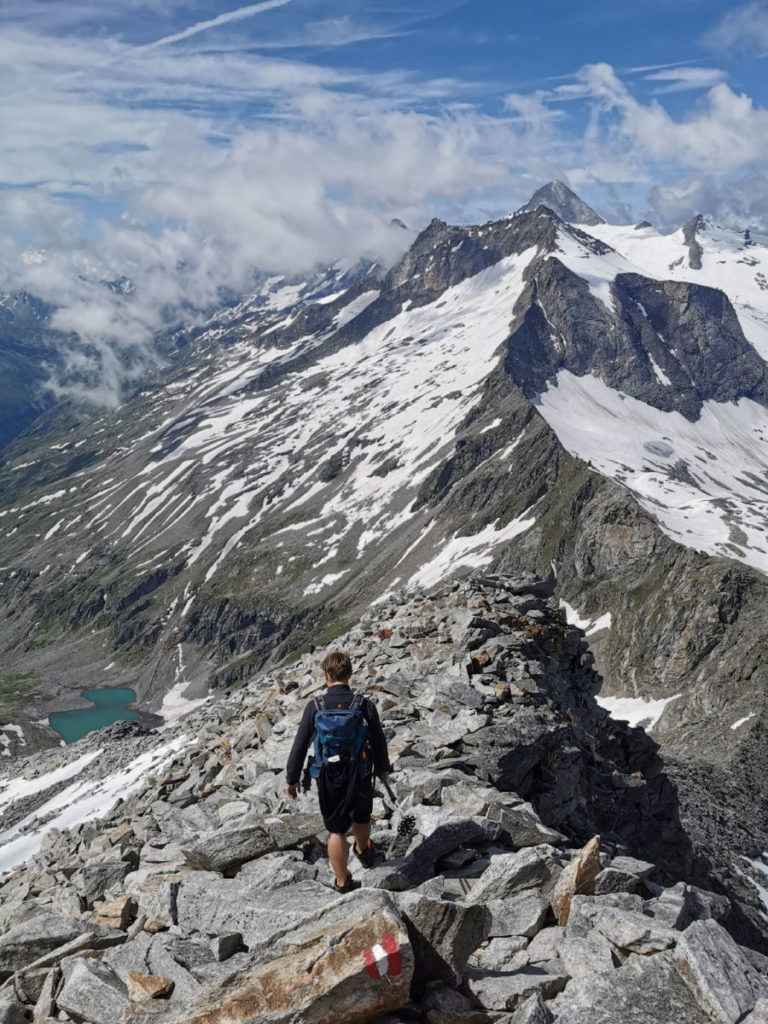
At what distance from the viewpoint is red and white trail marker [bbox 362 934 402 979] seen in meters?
8.24

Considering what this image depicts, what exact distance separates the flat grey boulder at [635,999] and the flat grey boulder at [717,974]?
0.14 meters

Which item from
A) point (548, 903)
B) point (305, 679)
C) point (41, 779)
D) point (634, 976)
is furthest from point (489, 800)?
point (41, 779)

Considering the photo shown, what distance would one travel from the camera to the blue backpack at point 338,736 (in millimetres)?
11914

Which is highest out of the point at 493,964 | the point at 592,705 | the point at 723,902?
the point at 493,964

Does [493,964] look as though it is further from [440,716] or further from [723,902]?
[440,716]

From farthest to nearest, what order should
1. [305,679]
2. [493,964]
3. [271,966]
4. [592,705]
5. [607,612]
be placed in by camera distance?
[607,612], [592,705], [305,679], [493,964], [271,966]

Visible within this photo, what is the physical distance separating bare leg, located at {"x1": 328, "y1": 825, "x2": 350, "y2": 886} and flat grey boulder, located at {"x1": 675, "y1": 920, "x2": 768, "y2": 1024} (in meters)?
4.86

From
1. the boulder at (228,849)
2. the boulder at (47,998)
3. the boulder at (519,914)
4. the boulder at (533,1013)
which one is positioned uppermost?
the boulder at (533,1013)

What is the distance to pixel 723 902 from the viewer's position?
14.8 meters

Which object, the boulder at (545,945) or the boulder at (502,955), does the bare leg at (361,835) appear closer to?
the boulder at (502,955)

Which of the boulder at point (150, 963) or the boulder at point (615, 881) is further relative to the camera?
the boulder at point (615, 881)

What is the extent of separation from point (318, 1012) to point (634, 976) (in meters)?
3.44

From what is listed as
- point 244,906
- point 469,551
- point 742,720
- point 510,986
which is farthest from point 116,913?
point 469,551

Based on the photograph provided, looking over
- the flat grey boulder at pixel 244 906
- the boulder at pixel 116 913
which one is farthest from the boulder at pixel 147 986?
the boulder at pixel 116 913
